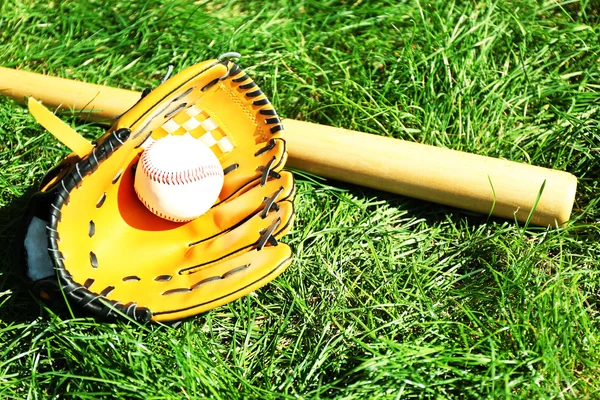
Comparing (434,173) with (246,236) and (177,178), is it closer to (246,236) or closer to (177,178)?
(246,236)

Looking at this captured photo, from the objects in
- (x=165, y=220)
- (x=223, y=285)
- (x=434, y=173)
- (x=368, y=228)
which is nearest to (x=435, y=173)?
(x=434, y=173)

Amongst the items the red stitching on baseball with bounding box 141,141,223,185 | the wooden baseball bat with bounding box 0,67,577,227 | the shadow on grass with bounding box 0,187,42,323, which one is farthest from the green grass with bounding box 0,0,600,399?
the red stitching on baseball with bounding box 141,141,223,185

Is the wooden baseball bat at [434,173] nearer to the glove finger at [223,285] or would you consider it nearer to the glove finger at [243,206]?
Result: the glove finger at [243,206]

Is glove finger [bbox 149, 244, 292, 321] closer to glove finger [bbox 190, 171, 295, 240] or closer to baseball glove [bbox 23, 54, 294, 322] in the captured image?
baseball glove [bbox 23, 54, 294, 322]

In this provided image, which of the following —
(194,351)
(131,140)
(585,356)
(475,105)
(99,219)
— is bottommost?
(585,356)

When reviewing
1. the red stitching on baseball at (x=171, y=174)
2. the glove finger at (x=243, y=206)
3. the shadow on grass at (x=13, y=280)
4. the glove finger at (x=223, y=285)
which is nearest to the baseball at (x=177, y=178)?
the red stitching on baseball at (x=171, y=174)

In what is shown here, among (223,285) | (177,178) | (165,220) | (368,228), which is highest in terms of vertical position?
(177,178)

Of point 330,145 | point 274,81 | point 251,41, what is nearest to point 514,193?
point 330,145

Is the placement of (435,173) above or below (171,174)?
below

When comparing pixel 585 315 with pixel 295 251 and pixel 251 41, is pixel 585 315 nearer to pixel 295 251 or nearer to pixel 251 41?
pixel 295 251
